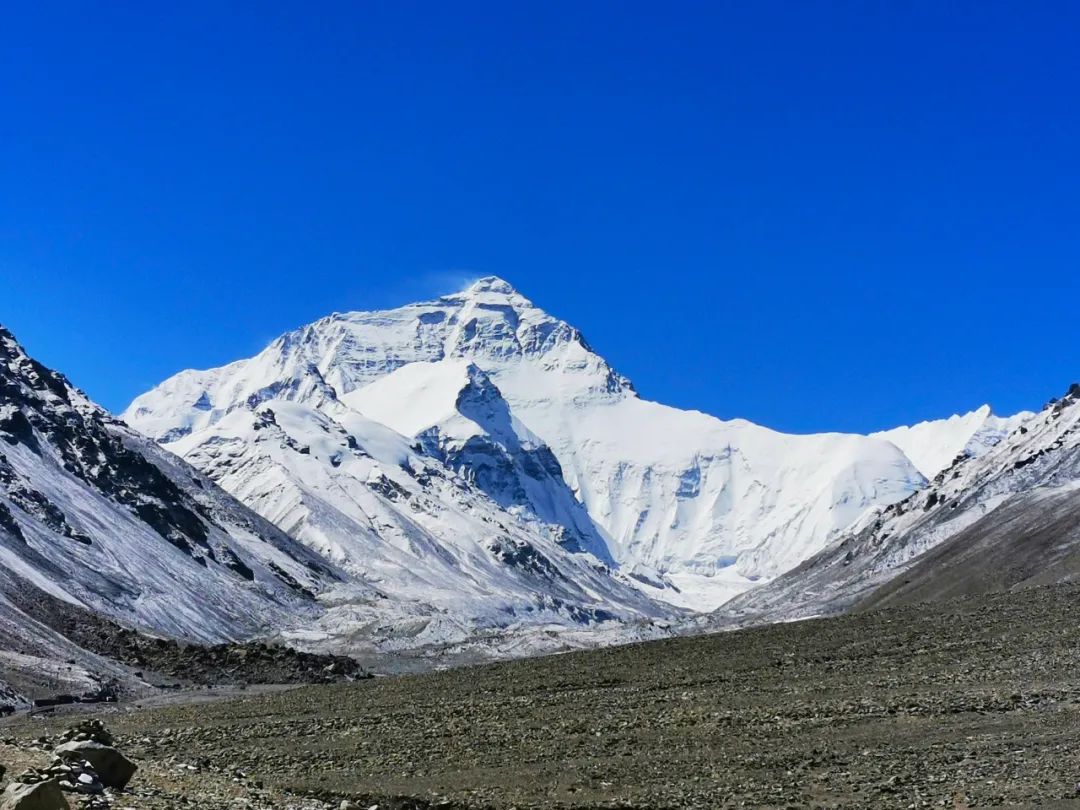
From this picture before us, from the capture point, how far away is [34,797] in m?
24.2

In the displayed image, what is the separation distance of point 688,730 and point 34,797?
102 ft

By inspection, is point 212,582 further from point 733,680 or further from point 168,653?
point 733,680

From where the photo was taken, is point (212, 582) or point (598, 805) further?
point (212, 582)

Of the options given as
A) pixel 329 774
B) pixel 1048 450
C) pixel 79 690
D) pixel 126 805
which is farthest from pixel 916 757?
pixel 1048 450

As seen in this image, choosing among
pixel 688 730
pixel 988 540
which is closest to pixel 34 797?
pixel 688 730

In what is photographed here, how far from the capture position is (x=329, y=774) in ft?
157

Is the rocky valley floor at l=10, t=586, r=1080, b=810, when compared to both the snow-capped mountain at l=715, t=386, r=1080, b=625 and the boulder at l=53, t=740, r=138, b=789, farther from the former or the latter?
the snow-capped mountain at l=715, t=386, r=1080, b=625

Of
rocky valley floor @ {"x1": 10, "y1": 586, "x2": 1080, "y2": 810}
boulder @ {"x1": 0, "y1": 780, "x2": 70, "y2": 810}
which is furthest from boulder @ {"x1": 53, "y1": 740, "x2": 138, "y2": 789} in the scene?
boulder @ {"x1": 0, "y1": 780, "x2": 70, "y2": 810}

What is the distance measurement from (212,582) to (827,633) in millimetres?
140232

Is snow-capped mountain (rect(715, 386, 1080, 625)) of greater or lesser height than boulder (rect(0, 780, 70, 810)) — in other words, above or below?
above

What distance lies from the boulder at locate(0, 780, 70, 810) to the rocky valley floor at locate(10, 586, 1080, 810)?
20.5ft

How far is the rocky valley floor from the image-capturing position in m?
39.2

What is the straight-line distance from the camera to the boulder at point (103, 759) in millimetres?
35250

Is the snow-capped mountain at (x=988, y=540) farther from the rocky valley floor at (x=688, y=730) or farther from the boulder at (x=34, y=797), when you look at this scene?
the boulder at (x=34, y=797)
